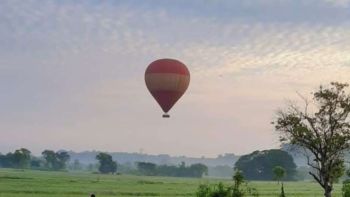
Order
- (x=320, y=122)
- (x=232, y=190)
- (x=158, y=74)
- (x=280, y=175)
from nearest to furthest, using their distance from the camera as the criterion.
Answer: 1. (x=232, y=190)
2. (x=320, y=122)
3. (x=158, y=74)
4. (x=280, y=175)

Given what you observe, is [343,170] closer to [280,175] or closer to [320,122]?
[320,122]

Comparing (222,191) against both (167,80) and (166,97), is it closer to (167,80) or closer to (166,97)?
(167,80)

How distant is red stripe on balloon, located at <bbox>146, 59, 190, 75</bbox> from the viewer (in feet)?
180

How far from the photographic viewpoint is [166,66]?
2151 inches

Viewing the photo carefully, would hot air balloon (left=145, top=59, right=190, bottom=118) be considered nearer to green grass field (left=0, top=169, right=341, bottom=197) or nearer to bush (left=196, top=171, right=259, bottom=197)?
bush (left=196, top=171, right=259, bottom=197)

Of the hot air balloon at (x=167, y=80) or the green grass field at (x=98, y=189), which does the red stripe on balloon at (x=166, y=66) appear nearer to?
the hot air balloon at (x=167, y=80)

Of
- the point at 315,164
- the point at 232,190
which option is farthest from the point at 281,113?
the point at 232,190

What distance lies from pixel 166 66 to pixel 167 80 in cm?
133

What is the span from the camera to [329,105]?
164 ft

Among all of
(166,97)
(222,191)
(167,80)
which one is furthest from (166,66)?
(222,191)

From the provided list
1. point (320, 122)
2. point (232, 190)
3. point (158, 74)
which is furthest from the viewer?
point (158, 74)

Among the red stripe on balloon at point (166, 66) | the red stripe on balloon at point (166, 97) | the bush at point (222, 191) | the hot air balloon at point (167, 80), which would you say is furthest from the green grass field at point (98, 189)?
the bush at point (222, 191)

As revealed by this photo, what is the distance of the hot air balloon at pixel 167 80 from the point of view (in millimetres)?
54812

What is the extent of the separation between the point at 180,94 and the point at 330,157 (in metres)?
15.5
